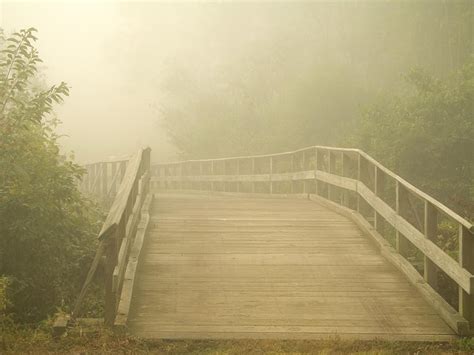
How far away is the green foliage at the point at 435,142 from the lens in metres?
16.8

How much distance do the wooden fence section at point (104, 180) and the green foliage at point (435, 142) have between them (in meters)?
6.70

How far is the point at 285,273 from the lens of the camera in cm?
802

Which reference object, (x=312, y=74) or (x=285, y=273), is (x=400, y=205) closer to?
(x=285, y=273)

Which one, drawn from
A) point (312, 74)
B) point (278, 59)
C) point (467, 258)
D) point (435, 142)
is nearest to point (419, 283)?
point (467, 258)

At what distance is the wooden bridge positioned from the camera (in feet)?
21.5

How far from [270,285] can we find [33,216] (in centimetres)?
273

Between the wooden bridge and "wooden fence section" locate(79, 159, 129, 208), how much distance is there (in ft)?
7.15

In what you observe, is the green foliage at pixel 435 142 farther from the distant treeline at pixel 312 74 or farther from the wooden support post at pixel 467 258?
the wooden support post at pixel 467 258

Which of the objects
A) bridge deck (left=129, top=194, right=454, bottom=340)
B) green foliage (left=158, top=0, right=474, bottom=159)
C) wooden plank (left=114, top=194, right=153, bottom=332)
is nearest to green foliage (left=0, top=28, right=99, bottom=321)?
wooden plank (left=114, top=194, right=153, bottom=332)

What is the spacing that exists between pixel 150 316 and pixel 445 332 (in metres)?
2.82

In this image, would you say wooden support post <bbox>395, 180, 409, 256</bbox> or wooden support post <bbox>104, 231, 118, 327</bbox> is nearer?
wooden support post <bbox>104, 231, 118, 327</bbox>

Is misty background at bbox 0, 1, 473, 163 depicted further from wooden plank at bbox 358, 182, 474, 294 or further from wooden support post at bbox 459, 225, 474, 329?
wooden support post at bbox 459, 225, 474, 329

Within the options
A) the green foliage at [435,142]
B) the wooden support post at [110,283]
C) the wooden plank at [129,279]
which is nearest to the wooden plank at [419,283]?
the wooden plank at [129,279]

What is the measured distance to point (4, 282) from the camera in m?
6.61
